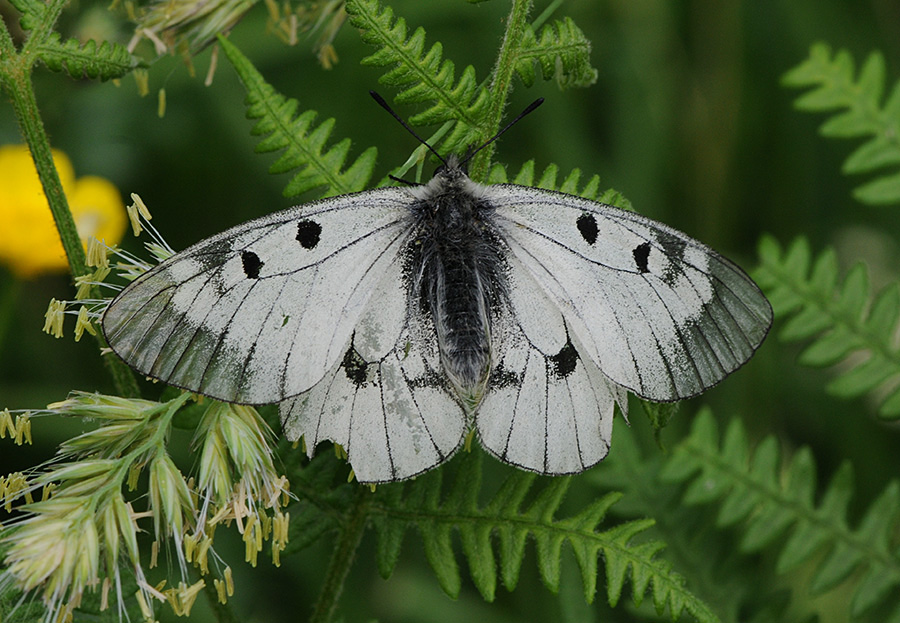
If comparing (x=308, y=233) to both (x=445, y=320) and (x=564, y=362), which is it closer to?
(x=445, y=320)

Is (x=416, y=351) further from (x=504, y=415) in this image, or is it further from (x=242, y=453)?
(x=242, y=453)

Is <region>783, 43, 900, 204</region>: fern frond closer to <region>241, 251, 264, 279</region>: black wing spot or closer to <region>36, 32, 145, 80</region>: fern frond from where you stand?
<region>241, 251, 264, 279</region>: black wing spot

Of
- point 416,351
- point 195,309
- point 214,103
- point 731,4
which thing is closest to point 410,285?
point 416,351

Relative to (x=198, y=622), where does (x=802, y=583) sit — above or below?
below

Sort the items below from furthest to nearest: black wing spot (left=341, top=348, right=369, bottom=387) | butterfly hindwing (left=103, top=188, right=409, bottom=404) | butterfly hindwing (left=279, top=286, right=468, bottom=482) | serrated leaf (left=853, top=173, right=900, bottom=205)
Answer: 1. serrated leaf (left=853, top=173, right=900, bottom=205)
2. black wing spot (left=341, top=348, right=369, bottom=387)
3. butterfly hindwing (left=279, top=286, right=468, bottom=482)
4. butterfly hindwing (left=103, top=188, right=409, bottom=404)

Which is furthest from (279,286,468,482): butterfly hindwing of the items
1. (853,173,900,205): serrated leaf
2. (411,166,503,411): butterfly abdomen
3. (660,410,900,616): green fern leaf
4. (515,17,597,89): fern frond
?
(853,173,900,205): serrated leaf

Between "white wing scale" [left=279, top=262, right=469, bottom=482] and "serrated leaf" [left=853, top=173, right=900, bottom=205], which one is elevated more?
"serrated leaf" [left=853, top=173, right=900, bottom=205]
